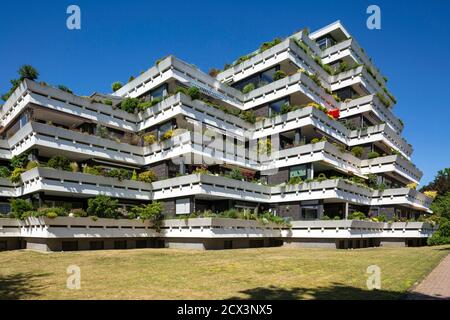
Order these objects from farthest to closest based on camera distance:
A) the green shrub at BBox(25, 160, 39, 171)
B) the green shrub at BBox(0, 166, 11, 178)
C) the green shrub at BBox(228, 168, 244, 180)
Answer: the green shrub at BBox(228, 168, 244, 180) → the green shrub at BBox(0, 166, 11, 178) → the green shrub at BBox(25, 160, 39, 171)

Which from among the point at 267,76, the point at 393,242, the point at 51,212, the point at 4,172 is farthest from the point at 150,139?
the point at 393,242

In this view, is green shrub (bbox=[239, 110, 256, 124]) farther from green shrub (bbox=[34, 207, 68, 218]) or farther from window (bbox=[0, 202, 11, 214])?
window (bbox=[0, 202, 11, 214])

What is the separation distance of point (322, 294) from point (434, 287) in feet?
13.0

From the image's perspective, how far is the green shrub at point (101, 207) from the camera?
28.9 meters

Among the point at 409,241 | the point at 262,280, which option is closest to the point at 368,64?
the point at 409,241

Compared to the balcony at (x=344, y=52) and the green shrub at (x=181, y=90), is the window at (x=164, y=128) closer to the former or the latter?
the green shrub at (x=181, y=90)

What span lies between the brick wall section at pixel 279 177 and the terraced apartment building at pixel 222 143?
0.42 feet

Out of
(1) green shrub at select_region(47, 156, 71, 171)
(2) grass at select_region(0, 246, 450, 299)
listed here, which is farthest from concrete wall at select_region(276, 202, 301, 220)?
(1) green shrub at select_region(47, 156, 71, 171)

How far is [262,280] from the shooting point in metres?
12.6

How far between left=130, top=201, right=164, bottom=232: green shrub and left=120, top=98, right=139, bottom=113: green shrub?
43.5ft

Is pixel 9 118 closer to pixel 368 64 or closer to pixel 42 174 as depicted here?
pixel 42 174

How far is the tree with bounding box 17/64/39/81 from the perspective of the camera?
32.1 meters

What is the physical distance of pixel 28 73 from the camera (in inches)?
1275

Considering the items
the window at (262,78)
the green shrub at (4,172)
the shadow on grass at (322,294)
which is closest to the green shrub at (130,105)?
the green shrub at (4,172)
